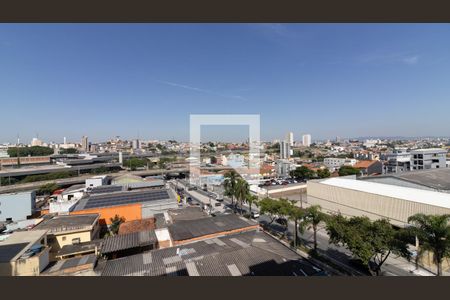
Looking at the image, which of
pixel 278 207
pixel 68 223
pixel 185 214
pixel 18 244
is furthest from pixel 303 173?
pixel 18 244

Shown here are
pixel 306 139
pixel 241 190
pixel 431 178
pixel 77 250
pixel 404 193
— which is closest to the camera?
pixel 77 250

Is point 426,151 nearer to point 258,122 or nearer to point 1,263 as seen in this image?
point 258,122

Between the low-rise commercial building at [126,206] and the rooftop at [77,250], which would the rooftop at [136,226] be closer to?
the low-rise commercial building at [126,206]

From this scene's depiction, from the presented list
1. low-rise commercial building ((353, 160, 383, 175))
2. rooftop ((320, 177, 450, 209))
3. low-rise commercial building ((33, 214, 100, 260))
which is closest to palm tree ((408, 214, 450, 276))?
rooftop ((320, 177, 450, 209))

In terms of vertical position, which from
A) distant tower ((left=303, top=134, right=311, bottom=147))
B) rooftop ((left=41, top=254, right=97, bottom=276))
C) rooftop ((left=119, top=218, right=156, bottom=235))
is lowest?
rooftop ((left=119, top=218, right=156, bottom=235))

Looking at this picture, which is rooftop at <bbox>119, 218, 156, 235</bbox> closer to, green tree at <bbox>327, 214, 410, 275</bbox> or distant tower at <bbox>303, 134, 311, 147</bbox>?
green tree at <bbox>327, 214, 410, 275</bbox>

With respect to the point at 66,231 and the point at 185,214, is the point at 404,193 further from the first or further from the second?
the point at 66,231

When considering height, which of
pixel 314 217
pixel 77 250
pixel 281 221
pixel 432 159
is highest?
pixel 432 159
